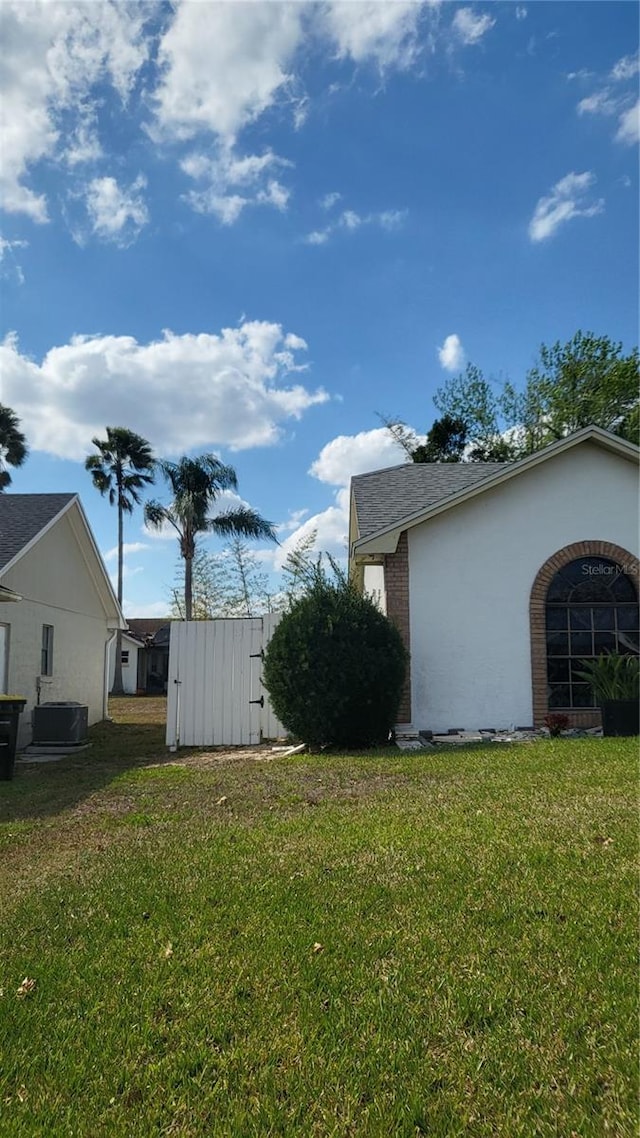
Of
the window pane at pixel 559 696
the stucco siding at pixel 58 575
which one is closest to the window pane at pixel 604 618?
the window pane at pixel 559 696

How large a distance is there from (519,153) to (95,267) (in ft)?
22.7

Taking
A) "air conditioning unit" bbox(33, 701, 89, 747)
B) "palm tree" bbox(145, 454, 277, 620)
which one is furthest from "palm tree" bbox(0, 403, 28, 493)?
"air conditioning unit" bbox(33, 701, 89, 747)

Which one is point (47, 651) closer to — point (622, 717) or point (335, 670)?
point (335, 670)

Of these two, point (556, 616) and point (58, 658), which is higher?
point (556, 616)

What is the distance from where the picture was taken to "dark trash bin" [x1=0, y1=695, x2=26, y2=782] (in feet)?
29.0

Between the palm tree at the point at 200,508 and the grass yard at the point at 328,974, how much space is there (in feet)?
73.4

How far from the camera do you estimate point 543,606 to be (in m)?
11.2

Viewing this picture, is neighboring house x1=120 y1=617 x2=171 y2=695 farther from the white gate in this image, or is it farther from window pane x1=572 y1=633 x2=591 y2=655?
window pane x1=572 y1=633 x2=591 y2=655

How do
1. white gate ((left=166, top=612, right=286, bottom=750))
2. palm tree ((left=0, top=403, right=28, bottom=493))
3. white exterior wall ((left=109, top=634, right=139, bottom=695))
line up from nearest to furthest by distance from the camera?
white gate ((left=166, top=612, right=286, bottom=750)), palm tree ((left=0, top=403, right=28, bottom=493)), white exterior wall ((left=109, top=634, right=139, bottom=695))

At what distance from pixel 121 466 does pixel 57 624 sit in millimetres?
19632

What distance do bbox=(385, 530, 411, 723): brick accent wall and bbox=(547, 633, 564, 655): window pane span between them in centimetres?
238

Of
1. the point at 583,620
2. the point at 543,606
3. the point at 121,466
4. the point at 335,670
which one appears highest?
the point at 121,466

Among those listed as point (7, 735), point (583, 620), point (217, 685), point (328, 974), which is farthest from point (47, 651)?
point (328, 974)

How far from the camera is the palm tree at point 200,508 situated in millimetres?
27391
